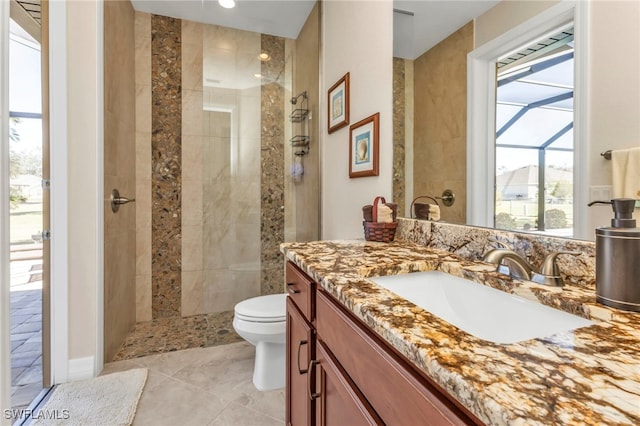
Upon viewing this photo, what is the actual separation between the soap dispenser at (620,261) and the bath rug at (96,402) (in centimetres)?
184

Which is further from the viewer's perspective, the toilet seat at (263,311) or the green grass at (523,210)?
the toilet seat at (263,311)

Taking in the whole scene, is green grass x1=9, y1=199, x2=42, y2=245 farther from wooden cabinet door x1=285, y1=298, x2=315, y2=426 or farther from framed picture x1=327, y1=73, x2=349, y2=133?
framed picture x1=327, y1=73, x2=349, y2=133

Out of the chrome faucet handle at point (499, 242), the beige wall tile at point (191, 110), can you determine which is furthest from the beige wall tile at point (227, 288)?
the chrome faucet handle at point (499, 242)

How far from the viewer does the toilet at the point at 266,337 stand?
1645mm

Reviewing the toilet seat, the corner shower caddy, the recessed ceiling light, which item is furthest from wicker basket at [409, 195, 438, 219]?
the recessed ceiling light

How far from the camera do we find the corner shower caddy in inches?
99.7

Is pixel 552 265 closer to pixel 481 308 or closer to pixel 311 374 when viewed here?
pixel 481 308

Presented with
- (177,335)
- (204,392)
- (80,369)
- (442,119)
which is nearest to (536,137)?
(442,119)

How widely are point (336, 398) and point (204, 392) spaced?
124 cm

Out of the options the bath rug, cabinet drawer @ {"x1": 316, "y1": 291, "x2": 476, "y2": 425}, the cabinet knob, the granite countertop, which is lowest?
the bath rug

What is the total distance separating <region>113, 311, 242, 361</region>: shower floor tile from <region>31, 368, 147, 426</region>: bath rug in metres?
0.32

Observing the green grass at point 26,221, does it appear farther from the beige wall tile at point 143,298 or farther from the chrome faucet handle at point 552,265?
the chrome faucet handle at point 552,265

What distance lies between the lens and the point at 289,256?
3.82 ft

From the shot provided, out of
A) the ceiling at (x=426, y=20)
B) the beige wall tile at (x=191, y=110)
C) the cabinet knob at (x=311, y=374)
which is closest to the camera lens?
the cabinet knob at (x=311, y=374)
